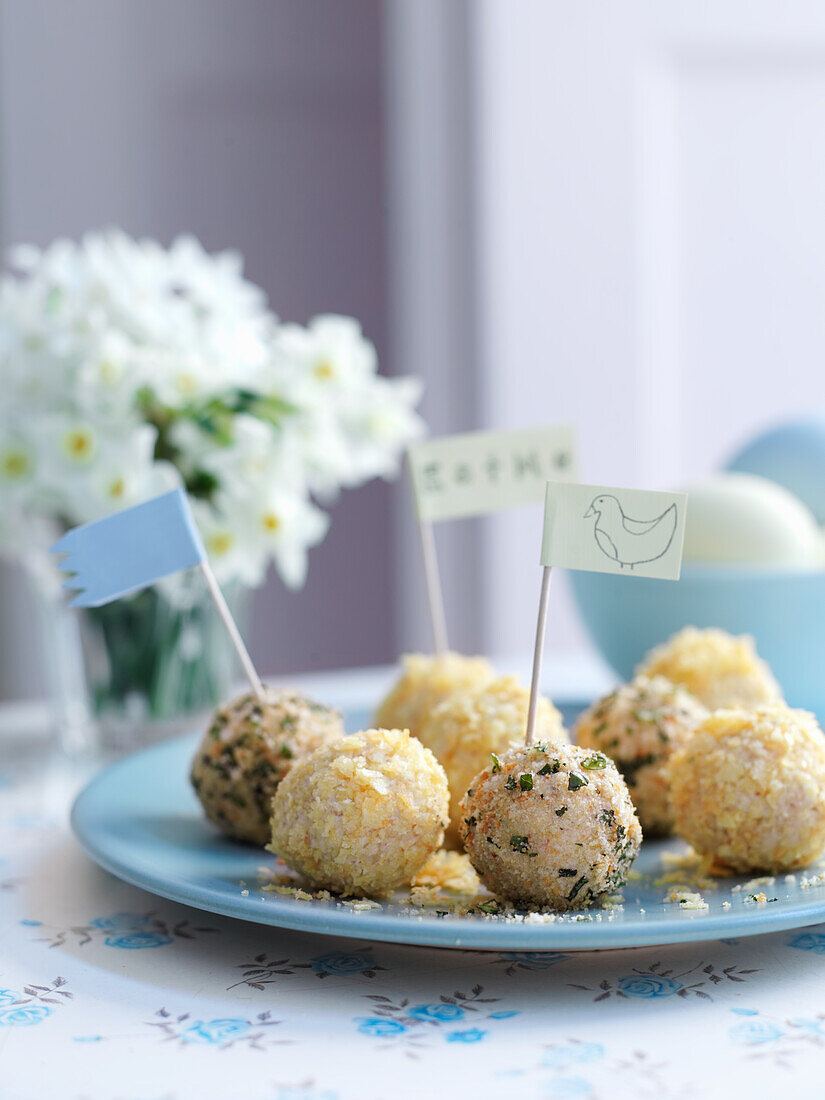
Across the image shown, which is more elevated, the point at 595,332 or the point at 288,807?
the point at 595,332

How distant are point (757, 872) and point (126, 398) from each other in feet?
2.43

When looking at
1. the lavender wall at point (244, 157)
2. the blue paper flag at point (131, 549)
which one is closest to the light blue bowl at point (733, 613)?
the blue paper flag at point (131, 549)

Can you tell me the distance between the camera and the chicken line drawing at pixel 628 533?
85 cm

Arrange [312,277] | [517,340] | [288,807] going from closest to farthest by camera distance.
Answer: [288,807] → [517,340] → [312,277]

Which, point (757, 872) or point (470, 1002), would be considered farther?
point (757, 872)

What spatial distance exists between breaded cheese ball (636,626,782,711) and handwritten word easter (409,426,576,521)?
19cm

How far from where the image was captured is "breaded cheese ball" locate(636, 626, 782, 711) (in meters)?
1.12

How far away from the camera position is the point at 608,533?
2.85ft

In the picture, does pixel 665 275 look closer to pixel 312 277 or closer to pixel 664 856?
pixel 312 277

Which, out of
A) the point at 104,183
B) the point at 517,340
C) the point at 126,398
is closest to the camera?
the point at 126,398

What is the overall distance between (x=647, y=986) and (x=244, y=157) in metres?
3.13

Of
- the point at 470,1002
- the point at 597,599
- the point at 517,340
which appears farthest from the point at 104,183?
the point at 470,1002

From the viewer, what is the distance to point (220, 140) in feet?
11.4

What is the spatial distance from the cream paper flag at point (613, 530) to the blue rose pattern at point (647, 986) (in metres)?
0.25
